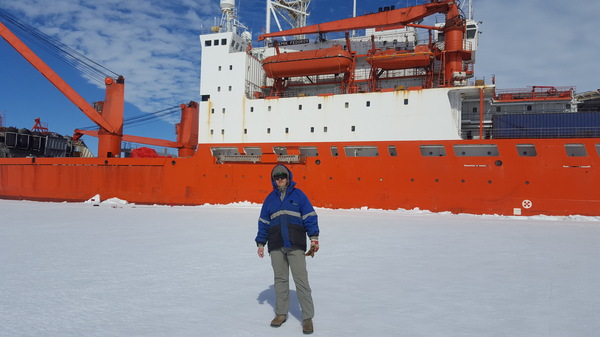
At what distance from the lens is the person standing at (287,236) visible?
2828 mm

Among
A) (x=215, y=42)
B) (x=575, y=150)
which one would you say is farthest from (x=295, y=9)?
(x=575, y=150)

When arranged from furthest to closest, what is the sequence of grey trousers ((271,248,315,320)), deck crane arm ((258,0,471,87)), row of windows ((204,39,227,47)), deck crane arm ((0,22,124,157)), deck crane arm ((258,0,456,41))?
deck crane arm ((0,22,124,157)) < row of windows ((204,39,227,47)) < deck crane arm ((258,0,456,41)) < deck crane arm ((258,0,471,87)) < grey trousers ((271,248,315,320))

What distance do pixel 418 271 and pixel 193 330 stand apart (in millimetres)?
2958

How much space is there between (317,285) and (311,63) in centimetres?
1230

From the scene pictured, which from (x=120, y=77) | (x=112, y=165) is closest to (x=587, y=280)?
(x=112, y=165)

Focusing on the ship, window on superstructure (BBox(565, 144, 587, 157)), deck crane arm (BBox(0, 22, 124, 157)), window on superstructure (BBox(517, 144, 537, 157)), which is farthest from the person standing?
deck crane arm (BBox(0, 22, 124, 157))

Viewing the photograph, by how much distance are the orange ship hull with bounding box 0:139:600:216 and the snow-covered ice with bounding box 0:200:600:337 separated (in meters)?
4.88

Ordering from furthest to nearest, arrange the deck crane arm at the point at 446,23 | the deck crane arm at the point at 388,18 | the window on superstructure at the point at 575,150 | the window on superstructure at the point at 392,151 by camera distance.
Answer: the deck crane arm at the point at 388,18, the deck crane arm at the point at 446,23, the window on superstructure at the point at 392,151, the window on superstructure at the point at 575,150

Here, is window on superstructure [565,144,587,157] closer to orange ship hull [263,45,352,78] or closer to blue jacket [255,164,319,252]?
orange ship hull [263,45,352,78]

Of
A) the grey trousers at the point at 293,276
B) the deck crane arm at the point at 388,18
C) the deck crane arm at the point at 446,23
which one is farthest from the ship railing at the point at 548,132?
the grey trousers at the point at 293,276

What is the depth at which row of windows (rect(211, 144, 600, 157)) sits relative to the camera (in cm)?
1178

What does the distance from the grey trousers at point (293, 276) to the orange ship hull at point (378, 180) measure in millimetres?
10539

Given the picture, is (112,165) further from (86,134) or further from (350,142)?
(350,142)

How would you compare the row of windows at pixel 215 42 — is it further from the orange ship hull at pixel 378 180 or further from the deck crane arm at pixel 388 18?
the orange ship hull at pixel 378 180
